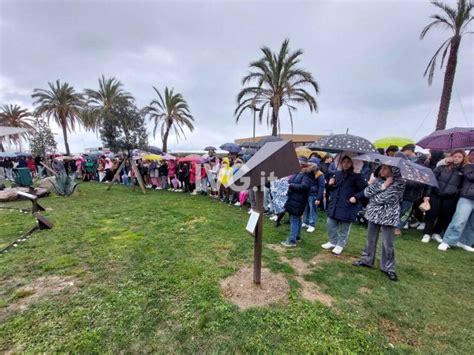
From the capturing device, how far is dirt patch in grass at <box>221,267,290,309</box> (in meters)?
2.93

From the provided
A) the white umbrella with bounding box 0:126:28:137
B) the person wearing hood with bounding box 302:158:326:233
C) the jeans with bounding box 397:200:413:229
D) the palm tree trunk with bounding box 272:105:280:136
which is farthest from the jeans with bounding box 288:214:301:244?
the white umbrella with bounding box 0:126:28:137

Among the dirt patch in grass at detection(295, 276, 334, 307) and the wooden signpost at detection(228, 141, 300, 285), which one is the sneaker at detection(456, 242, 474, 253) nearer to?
the dirt patch in grass at detection(295, 276, 334, 307)

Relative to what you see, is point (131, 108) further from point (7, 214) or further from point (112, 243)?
point (112, 243)

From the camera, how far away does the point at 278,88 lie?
1597 centimetres

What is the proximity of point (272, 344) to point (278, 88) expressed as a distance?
15.8 metres

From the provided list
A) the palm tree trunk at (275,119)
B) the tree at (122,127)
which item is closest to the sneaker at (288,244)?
the tree at (122,127)

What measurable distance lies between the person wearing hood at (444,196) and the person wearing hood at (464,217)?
138 mm

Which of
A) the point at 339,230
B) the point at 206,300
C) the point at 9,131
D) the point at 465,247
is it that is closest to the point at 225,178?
the point at 339,230

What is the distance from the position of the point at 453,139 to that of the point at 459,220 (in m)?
1.95

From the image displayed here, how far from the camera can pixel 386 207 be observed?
11.5 ft

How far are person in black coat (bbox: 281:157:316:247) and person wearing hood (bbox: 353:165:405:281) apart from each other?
3.42 feet

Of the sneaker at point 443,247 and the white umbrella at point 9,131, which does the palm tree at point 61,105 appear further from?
the sneaker at point 443,247

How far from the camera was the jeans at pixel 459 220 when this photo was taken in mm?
4724

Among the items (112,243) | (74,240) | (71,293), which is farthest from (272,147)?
(74,240)
